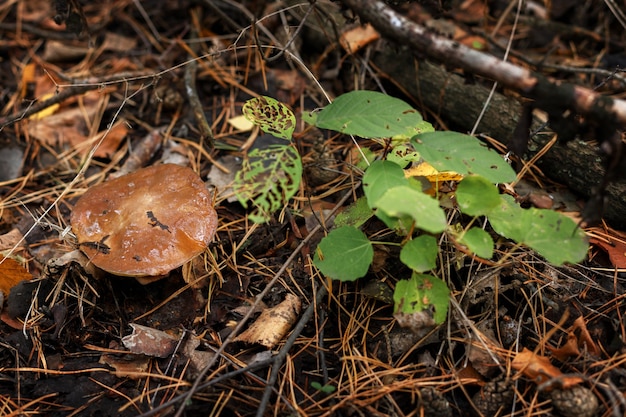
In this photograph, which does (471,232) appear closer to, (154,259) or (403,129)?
(403,129)

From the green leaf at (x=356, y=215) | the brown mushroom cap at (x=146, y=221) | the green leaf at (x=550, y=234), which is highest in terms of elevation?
the green leaf at (x=550, y=234)

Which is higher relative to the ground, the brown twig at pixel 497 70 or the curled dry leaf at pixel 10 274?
the brown twig at pixel 497 70

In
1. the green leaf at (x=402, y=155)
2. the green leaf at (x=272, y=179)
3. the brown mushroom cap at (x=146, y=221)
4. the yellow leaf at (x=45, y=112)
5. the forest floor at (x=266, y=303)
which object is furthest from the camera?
the yellow leaf at (x=45, y=112)

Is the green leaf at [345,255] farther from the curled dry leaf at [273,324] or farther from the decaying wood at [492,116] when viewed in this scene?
the decaying wood at [492,116]

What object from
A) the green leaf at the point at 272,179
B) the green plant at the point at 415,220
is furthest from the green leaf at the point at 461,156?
the green leaf at the point at 272,179

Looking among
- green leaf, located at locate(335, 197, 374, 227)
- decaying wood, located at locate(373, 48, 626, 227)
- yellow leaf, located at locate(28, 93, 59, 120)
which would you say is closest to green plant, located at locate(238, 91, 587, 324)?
green leaf, located at locate(335, 197, 374, 227)

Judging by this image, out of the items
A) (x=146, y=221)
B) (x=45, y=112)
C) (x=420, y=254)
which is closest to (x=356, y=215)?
(x=420, y=254)

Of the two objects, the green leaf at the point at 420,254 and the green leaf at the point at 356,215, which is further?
the green leaf at the point at 356,215
